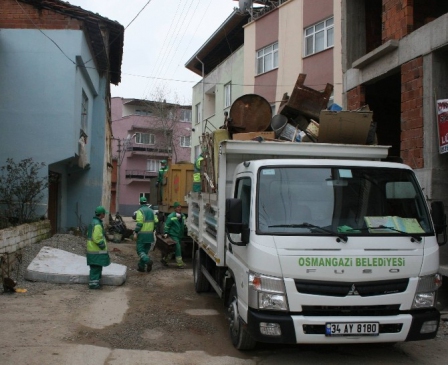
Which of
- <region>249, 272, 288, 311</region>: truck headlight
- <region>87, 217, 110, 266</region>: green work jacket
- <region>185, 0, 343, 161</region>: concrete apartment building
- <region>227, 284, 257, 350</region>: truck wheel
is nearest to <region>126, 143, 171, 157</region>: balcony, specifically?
<region>185, 0, 343, 161</region>: concrete apartment building

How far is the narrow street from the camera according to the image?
5073mm

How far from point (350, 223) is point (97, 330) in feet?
11.0

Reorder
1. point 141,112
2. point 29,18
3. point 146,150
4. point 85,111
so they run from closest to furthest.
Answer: point 29,18 < point 85,111 < point 146,150 < point 141,112

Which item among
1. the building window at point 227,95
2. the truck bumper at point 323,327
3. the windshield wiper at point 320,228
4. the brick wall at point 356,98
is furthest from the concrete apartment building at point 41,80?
the building window at point 227,95

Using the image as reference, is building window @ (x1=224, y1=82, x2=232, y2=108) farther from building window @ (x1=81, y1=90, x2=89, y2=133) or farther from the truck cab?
the truck cab

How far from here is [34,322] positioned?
6238 millimetres

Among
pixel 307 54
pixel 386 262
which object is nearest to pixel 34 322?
pixel 386 262

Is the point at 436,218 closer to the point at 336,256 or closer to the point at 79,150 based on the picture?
the point at 336,256

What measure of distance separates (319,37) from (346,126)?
38.1ft

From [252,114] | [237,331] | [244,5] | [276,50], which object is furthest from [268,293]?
[244,5]

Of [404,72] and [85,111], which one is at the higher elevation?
[85,111]

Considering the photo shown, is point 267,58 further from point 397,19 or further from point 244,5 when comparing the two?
point 397,19

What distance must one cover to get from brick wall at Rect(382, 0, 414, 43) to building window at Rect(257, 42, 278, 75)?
1041 cm

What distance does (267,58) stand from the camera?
1981cm
